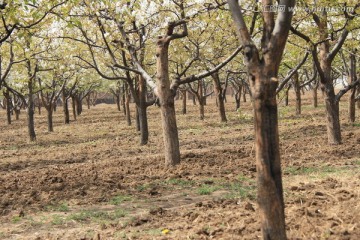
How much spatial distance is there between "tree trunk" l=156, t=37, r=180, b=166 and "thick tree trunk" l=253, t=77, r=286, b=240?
21.4 feet

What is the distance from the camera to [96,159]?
42.7 ft

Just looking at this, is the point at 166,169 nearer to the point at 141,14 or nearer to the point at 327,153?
the point at 327,153

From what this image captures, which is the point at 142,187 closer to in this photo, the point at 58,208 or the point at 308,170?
the point at 58,208

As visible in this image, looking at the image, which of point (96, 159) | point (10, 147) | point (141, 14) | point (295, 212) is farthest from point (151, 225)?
point (10, 147)

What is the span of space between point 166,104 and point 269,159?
6630 millimetres

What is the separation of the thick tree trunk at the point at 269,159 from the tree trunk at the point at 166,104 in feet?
21.4

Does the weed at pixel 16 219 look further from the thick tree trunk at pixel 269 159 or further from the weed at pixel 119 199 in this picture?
the thick tree trunk at pixel 269 159

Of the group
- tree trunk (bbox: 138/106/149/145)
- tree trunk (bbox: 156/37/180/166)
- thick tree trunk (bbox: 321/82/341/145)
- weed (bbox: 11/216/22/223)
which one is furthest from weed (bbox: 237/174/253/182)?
tree trunk (bbox: 138/106/149/145)

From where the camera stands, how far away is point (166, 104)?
1023 cm

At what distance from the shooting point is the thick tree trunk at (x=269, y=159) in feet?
12.3

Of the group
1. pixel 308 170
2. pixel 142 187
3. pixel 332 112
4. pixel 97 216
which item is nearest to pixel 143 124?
pixel 332 112

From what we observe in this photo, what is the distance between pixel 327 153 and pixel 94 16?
7.82 m

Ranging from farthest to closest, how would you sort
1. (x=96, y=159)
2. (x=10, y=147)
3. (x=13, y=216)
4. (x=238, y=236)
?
(x=10, y=147)
(x=96, y=159)
(x=13, y=216)
(x=238, y=236)

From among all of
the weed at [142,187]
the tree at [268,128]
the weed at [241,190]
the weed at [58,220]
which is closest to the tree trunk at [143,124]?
the weed at [142,187]
